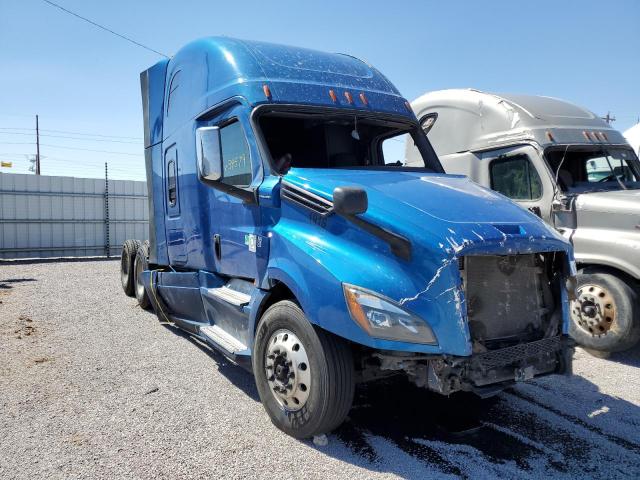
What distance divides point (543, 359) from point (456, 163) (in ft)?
15.1

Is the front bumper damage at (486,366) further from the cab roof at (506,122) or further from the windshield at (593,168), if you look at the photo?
the cab roof at (506,122)

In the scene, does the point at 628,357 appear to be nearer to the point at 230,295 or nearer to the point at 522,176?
the point at 522,176

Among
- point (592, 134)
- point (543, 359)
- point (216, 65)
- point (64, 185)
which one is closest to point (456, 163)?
point (592, 134)

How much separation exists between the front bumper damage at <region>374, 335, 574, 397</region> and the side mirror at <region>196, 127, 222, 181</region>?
2.12 metres

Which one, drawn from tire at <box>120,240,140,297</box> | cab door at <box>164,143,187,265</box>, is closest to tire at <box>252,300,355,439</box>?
cab door at <box>164,143,187,265</box>

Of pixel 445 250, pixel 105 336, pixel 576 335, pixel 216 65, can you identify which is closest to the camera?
pixel 445 250

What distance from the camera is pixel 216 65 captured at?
4836mm

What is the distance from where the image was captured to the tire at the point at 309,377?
3.24 m

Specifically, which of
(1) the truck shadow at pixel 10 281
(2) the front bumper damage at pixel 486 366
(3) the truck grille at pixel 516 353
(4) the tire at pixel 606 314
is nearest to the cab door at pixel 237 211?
(2) the front bumper damage at pixel 486 366

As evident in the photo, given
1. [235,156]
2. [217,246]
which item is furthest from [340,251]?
[217,246]

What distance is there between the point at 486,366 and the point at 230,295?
2.38 m

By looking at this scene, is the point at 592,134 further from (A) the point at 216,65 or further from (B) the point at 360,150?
(A) the point at 216,65

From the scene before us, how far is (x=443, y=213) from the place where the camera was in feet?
10.8

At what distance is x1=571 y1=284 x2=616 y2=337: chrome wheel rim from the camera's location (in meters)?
5.52
